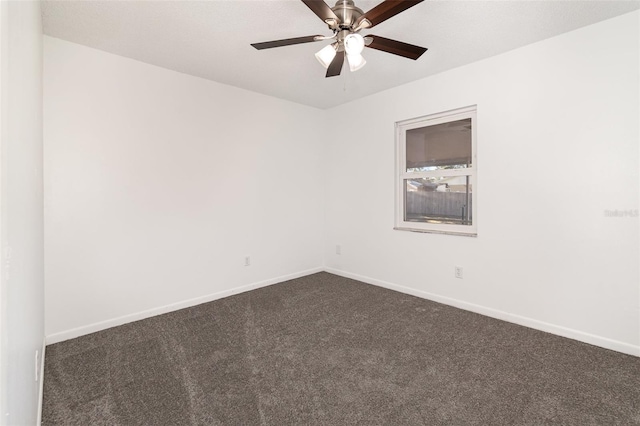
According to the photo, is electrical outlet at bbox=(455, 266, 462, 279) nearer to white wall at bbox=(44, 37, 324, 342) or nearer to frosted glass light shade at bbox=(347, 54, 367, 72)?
white wall at bbox=(44, 37, 324, 342)

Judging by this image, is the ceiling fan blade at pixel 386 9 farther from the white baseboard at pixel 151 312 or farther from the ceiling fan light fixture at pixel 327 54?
the white baseboard at pixel 151 312

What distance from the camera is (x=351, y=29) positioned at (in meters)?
1.86

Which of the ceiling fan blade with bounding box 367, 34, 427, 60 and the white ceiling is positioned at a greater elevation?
the white ceiling

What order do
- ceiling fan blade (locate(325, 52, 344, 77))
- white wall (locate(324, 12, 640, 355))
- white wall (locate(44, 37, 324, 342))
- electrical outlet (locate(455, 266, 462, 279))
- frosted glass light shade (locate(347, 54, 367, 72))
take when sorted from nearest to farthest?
frosted glass light shade (locate(347, 54, 367, 72))
ceiling fan blade (locate(325, 52, 344, 77))
white wall (locate(324, 12, 640, 355))
white wall (locate(44, 37, 324, 342))
electrical outlet (locate(455, 266, 462, 279))

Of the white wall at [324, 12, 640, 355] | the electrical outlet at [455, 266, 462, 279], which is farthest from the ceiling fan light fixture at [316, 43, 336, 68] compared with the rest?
the electrical outlet at [455, 266, 462, 279]

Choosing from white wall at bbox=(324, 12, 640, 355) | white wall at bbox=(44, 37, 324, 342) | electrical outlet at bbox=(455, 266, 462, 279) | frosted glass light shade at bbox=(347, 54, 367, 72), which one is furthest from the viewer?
electrical outlet at bbox=(455, 266, 462, 279)

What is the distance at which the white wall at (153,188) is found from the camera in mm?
2527

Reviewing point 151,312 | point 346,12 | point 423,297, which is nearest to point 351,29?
point 346,12

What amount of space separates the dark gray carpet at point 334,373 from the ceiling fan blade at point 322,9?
7.13 feet

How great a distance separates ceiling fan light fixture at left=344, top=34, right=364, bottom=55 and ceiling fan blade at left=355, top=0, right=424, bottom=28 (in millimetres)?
93

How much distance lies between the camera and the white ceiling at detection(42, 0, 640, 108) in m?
2.10

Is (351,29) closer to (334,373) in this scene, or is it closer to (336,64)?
(336,64)

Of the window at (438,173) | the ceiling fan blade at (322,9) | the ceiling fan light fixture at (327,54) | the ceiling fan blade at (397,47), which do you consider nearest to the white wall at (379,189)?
the window at (438,173)

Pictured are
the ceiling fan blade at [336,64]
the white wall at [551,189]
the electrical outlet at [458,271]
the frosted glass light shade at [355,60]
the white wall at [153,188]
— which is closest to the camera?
the frosted glass light shade at [355,60]
